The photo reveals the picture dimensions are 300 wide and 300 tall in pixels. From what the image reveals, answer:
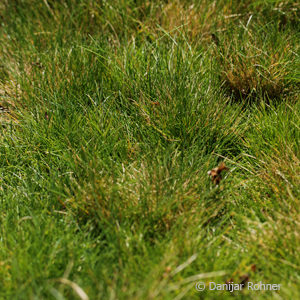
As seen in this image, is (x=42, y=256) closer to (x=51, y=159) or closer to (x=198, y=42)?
(x=51, y=159)

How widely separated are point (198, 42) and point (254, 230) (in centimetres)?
172

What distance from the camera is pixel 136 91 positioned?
261cm

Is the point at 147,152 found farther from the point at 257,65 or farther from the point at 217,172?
the point at 257,65

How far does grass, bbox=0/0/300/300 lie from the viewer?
1.63 metres

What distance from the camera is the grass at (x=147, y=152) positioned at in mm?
1626

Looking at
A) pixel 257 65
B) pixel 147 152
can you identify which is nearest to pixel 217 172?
pixel 147 152

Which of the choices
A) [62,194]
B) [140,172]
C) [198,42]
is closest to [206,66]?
[198,42]

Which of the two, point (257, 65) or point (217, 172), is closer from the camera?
point (217, 172)

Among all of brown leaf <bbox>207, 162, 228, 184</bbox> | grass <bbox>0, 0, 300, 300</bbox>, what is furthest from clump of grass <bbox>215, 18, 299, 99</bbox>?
brown leaf <bbox>207, 162, 228, 184</bbox>

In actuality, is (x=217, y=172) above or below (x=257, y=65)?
below

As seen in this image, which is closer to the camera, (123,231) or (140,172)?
(123,231)

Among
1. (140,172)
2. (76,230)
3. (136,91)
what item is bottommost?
(76,230)

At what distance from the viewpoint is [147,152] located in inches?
85.7

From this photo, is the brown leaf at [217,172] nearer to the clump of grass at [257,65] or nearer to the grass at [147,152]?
the grass at [147,152]
